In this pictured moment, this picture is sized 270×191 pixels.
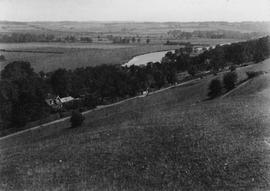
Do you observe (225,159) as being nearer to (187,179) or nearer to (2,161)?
(187,179)

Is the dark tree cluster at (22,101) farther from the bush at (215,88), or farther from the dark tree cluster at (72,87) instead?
the bush at (215,88)

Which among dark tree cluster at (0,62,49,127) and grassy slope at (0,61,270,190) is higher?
grassy slope at (0,61,270,190)

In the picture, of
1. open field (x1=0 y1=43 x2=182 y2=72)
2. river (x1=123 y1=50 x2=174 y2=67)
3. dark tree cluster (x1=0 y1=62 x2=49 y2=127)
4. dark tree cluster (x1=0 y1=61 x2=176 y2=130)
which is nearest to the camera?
dark tree cluster (x1=0 y1=62 x2=49 y2=127)

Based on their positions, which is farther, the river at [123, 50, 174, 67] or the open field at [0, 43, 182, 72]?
the river at [123, 50, 174, 67]

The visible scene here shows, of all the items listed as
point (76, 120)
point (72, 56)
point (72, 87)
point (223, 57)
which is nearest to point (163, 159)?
point (76, 120)

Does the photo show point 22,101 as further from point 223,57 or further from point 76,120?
point 223,57

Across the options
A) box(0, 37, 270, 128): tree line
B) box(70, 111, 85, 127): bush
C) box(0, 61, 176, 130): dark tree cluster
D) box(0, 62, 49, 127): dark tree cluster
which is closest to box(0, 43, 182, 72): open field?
box(0, 37, 270, 128): tree line

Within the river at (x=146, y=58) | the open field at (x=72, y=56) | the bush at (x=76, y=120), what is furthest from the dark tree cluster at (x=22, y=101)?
the river at (x=146, y=58)

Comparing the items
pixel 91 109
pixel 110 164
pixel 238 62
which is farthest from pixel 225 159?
pixel 238 62

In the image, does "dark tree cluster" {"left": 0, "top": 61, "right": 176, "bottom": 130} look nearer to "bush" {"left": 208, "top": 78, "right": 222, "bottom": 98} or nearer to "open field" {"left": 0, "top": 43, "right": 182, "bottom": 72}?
"bush" {"left": 208, "top": 78, "right": 222, "bottom": 98}
